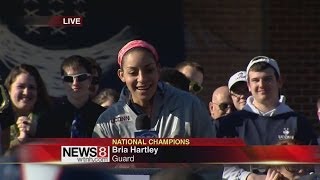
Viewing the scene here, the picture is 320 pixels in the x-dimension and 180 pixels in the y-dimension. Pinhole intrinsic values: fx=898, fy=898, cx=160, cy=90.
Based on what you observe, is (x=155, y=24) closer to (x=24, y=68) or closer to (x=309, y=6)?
(x=309, y=6)

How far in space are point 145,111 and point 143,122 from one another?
0.12m

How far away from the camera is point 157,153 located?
12.9ft

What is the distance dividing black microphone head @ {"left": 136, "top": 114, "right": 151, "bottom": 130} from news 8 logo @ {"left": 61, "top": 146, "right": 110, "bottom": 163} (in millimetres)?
320

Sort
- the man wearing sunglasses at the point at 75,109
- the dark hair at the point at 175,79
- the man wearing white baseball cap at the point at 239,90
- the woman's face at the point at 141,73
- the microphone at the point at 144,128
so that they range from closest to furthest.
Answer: the microphone at the point at 144,128 → the woman's face at the point at 141,73 → the man wearing sunglasses at the point at 75,109 → the dark hair at the point at 175,79 → the man wearing white baseball cap at the point at 239,90

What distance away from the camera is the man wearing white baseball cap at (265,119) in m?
4.52

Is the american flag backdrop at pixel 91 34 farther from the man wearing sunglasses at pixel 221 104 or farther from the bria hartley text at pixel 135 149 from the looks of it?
the bria hartley text at pixel 135 149

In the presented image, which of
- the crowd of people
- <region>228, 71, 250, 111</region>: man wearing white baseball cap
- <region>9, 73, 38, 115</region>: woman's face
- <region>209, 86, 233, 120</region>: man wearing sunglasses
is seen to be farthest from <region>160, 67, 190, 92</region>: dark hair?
<region>9, 73, 38, 115</region>: woman's face

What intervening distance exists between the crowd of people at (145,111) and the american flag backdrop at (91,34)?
2.74 metres

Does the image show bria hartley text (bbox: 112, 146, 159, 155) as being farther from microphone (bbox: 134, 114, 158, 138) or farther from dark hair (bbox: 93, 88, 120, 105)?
dark hair (bbox: 93, 88, 120, 105)

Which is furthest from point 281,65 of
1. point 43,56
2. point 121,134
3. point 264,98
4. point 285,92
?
point 121,134

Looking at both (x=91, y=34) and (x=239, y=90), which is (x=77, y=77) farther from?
(x=91, y=34)

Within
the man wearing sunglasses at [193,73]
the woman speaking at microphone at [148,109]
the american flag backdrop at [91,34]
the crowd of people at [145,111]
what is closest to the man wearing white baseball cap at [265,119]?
the crowd of people at [145,111]

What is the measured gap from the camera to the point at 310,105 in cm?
862

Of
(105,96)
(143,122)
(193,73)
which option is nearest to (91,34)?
(193,73)
